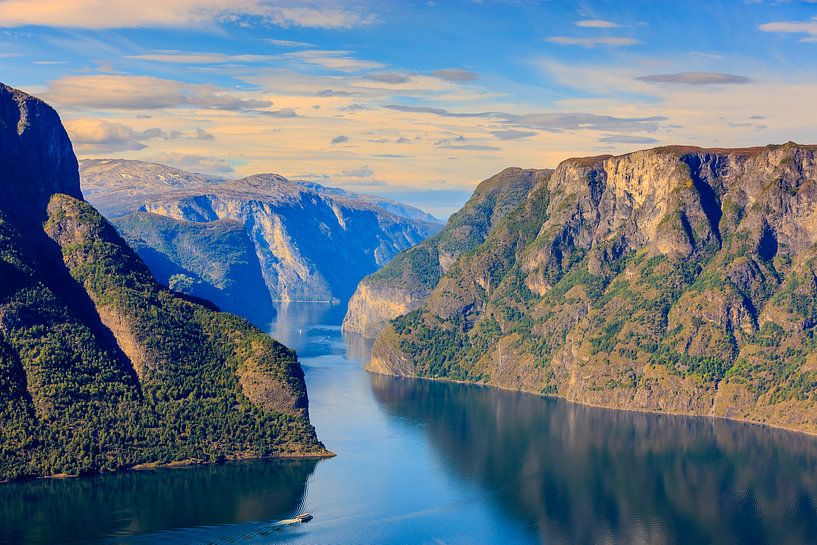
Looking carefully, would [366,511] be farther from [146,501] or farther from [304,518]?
[146,501]

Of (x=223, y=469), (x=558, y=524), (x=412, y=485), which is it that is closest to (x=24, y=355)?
(x=223, y=469)

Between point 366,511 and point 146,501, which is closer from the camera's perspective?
point 146,501

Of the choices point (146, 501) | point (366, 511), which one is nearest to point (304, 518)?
point (366, 511)

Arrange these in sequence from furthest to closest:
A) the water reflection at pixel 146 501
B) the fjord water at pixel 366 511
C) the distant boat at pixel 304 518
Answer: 1. the distant boat at pixel 304 518
2. the fjord water at pixel 366 511
3. the water reflection at pixel 146 501

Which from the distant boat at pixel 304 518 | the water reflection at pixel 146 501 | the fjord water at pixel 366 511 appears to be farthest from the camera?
the distant boat at pixel 304 518

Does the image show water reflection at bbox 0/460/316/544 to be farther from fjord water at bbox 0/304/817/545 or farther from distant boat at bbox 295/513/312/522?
distant boat at bbox 295/513/312/522

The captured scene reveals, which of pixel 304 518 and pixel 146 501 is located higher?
pixel 146 501

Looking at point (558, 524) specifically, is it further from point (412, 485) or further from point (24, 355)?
point (24, 355)

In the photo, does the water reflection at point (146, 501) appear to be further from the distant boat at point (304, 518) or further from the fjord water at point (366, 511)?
the distant boat at point (304, 518)

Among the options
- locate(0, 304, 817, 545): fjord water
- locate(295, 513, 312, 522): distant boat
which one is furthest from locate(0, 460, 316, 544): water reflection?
locate(295, 513, 312, 522): distant boat

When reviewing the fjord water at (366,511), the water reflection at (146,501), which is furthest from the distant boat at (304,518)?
the water reflection at (146,501)
